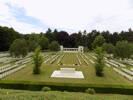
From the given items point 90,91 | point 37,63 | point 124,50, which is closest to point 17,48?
point 37,63

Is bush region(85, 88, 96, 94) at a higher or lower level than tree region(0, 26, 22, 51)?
lower

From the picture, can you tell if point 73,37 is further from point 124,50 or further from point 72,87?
point 72,87

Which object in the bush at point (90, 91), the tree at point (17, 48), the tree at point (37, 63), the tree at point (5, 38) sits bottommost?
the bush at point (90, 91)

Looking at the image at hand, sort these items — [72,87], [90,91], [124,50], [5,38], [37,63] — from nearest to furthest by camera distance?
[90,91] < [72,87] < [37,63] < [124,50] < [5,38]

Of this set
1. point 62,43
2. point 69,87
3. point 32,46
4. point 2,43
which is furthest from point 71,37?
point 69,87

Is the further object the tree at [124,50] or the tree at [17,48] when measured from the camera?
the tree at [17,48]

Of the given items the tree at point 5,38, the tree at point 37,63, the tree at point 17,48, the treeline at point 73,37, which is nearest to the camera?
the tree at point 37,63

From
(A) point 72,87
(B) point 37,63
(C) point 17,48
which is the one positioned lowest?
(A) point 72,87

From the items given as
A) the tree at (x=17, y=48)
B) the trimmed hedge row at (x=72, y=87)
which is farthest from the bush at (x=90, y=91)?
the tree at (x=17, y=48)

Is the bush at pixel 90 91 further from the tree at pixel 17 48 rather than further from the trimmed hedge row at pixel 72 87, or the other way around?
the tree at pixel 17 48

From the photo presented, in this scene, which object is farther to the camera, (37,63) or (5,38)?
(5,38)

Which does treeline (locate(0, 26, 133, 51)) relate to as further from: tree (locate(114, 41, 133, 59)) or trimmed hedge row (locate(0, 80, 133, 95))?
trimmed hedge row (locate(0, 80, 133, 95))

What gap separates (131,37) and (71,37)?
38.9 metres

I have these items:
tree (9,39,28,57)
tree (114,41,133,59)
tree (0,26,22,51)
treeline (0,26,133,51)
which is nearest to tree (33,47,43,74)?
tree (9,39,28,57)
